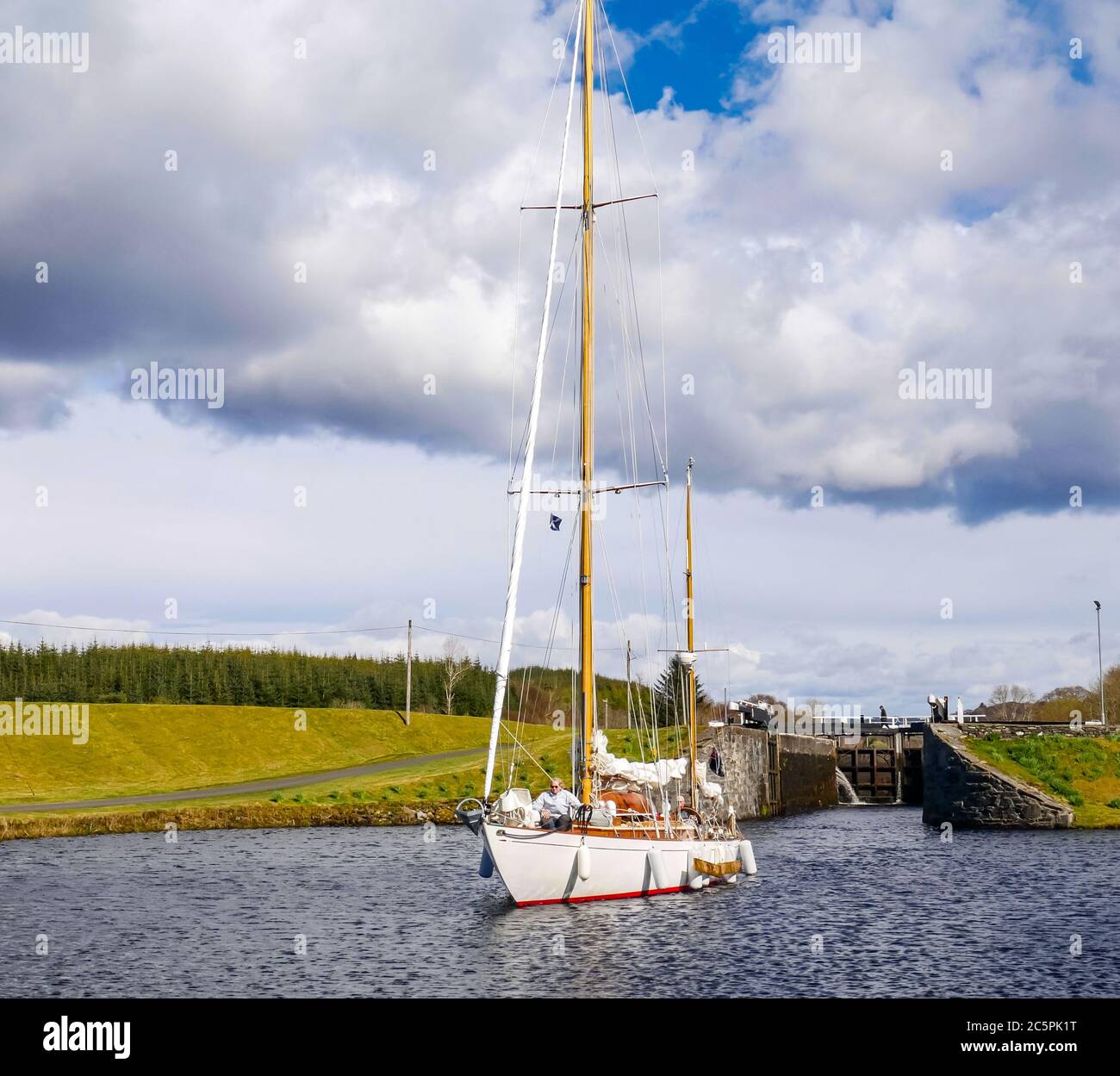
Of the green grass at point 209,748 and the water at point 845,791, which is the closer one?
the green grass at point 209,748

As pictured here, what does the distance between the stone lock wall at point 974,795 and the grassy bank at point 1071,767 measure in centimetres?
115

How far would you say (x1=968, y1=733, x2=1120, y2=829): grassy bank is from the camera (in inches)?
2778

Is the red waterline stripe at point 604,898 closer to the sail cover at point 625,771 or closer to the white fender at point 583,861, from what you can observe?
the white fender at point 583,861

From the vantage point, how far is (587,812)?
127ft

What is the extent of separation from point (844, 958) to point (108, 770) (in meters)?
73.7

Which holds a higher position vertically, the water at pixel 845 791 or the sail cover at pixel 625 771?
the sail cover at pixel 625 771

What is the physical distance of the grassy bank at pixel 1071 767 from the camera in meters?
70.6

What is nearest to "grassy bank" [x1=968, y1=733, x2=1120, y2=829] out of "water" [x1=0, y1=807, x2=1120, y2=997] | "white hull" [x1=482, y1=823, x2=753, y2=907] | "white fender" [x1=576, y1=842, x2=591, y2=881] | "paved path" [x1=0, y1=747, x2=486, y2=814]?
"water" [x1=0, y1=807, x2=1120, y2=997]

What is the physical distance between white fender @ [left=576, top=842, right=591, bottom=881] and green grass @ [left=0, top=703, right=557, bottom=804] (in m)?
41.9

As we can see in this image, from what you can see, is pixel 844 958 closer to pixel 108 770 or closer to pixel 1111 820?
pixel 1111 820

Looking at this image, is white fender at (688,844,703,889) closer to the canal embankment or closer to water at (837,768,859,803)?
the canal embankment

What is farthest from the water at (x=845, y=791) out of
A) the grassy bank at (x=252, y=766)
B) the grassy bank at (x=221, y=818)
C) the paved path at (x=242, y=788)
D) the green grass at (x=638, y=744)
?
the grassy bank at (x=221, y=818)

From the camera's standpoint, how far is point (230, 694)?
13125cm
